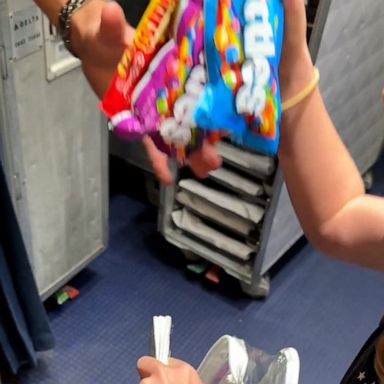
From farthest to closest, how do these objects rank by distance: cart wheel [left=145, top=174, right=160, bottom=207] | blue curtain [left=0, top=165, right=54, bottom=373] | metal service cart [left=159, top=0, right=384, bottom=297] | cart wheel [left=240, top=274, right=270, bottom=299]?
cart wheel [left=145, top=174, right=160, bottom=207] < cart wheel [left=240, top=274, right=270, bottom=299] < metal service cart [left=159, top=0, right=384, bottom=297] < blue curtain [left=0, top=165, right=54, bottom=373]

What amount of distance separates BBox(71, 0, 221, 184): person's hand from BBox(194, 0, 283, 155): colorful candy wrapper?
0.10ft

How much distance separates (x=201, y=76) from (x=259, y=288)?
123 cm

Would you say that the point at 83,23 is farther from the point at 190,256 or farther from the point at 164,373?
the point at 190,256

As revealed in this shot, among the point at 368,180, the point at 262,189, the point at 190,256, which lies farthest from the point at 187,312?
the point at 368,180

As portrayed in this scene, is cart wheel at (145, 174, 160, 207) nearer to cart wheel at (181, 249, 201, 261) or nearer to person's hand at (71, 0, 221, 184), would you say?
cart wheel at (181, 249, 201, 261)

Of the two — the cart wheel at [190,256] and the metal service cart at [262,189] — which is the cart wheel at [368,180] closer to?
the metal service cart at [262,189]

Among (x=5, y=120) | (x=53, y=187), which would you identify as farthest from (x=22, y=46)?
(x=53, y=187)

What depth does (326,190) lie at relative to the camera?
2.01ft

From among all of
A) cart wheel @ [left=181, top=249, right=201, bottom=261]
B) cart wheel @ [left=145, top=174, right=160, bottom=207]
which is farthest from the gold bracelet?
cart wheel @ [left=145, top=174, right=160, bottom=207]

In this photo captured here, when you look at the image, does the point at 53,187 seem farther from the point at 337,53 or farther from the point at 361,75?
the point at 361,75

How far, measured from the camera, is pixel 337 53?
1.35 meters

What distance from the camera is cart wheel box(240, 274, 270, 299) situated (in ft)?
5.35

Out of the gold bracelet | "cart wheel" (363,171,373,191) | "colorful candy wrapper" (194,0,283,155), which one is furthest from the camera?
"cart wheel" (363,171,373,191)

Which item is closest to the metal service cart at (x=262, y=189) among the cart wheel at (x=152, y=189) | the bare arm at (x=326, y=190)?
the cart wheel at (x=152, y=189)
